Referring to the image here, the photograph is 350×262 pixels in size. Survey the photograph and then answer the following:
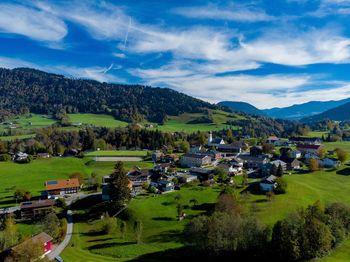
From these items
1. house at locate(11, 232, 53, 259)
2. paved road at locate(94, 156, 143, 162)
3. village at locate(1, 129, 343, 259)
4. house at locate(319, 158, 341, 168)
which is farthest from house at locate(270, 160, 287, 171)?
house at locate(11, 232, 53, 259)

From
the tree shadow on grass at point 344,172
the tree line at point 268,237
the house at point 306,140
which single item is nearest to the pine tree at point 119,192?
the tree line at point 268,237

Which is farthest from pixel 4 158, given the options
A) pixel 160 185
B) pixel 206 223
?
pixel 206 223

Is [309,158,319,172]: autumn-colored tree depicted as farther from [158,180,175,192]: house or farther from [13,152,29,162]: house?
[13,152,29,162]: house

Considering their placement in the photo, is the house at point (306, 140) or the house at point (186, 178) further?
the house at point (306, 140)

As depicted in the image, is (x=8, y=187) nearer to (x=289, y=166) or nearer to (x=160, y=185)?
(x=160, y=185)

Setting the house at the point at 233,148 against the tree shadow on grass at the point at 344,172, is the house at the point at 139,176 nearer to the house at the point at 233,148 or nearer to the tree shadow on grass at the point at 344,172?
the house at the point at 233,148

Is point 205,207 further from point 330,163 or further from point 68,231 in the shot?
point 330,163

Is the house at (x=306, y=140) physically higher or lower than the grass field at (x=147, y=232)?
higher
